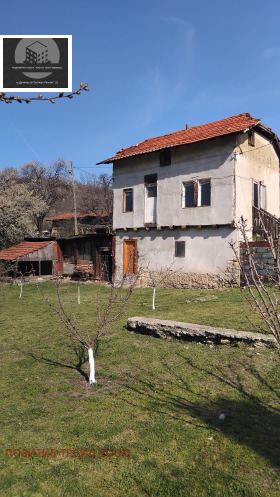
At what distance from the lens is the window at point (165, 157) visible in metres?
18.4

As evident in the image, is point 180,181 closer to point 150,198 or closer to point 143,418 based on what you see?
point 150,198

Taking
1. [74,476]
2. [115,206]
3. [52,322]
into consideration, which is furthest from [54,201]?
[74,476]

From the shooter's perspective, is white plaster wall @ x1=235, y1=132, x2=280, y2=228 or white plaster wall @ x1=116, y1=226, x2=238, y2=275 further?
white plaster wall @ x1=116, y1=226, x2=238, y2=275

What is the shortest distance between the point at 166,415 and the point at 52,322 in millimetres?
6893

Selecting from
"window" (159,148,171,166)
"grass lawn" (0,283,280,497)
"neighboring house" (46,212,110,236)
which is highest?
"window" (159,148,171,166)

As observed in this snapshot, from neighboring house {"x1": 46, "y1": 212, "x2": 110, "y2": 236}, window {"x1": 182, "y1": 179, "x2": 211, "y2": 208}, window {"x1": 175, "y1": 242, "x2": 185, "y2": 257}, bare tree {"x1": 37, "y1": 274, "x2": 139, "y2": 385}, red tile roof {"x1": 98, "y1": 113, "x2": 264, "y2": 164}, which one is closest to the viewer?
bare tree {"x1": 37, "y1": 274, "x2": 139, "y2": 385}

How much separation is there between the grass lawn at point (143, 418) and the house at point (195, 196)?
7746 millimetres

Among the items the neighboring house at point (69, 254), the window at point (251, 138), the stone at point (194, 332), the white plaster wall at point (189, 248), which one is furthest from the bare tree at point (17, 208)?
the stone at point (194, 332)

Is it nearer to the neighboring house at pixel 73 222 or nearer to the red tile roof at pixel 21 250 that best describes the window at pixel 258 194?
the red tile roof at pixel 21 250

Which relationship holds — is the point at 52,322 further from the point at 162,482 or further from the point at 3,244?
the point at 3,244

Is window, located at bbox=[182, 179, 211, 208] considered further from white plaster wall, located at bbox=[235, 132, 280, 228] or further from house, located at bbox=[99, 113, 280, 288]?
white plaster wall, located at bbox=[235, 132, 280, 228]

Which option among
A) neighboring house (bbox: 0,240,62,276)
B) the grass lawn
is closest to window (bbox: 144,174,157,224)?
neighboring house (bbox: 0,240,62,276)

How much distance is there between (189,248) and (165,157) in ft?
17.4

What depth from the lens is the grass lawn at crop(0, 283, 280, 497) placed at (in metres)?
3.34
